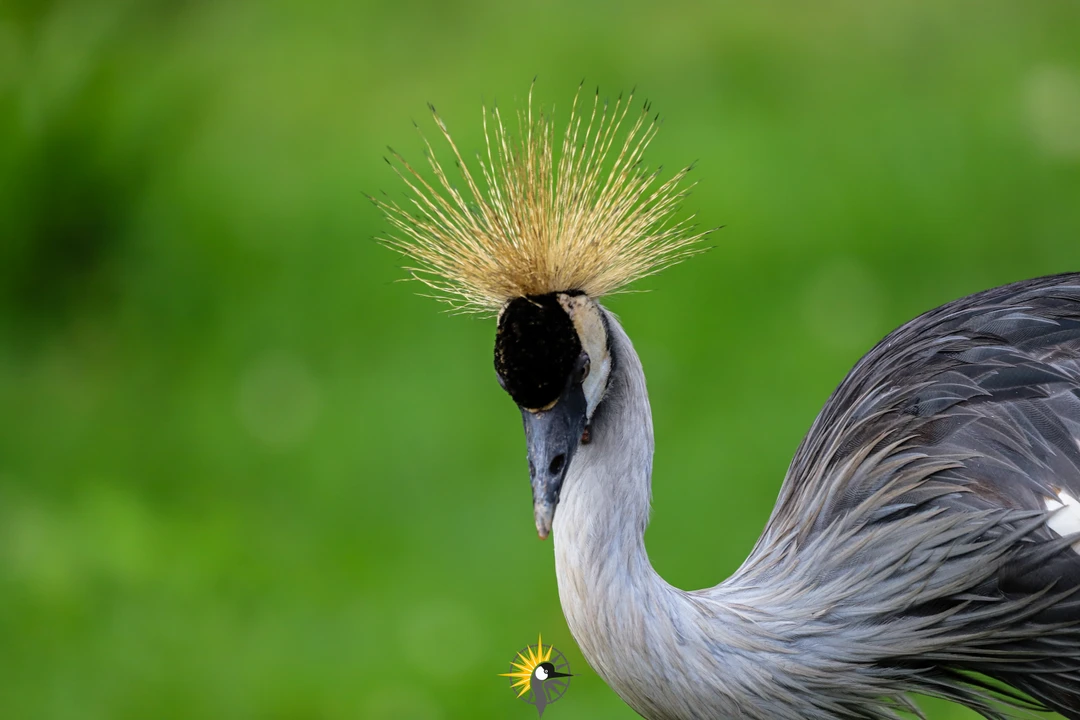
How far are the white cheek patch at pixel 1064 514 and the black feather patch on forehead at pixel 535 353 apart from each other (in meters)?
0.58

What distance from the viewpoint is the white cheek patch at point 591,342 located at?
1.29 m

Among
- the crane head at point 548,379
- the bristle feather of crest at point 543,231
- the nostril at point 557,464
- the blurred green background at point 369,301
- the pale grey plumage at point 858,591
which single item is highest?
the blurred green background at point 369,301

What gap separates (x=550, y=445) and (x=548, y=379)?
72 millimetres

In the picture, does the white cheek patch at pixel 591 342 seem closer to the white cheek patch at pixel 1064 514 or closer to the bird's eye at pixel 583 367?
the bird's eye at pixel 583 367

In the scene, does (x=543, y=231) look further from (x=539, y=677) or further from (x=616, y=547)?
(x=539, y=677)

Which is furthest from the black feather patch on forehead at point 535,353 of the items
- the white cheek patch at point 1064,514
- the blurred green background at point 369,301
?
the blurred green background at point 369,301

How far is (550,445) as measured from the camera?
1.25m

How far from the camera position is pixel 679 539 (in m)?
2.82

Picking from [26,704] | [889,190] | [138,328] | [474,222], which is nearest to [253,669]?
[26,704]

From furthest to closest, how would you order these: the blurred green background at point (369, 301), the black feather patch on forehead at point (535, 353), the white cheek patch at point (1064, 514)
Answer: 1. the blurred green background at point (369, 301)
2. the white cheek patch at point (1064, 514)
3. the black feather patch on forehead at point (535, 353)

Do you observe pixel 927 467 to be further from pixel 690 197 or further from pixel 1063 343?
pixel 690 197

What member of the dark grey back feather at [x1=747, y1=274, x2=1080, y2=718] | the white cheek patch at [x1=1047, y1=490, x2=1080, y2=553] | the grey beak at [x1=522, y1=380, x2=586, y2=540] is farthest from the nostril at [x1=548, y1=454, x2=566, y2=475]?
the white cheek patch at [x1=1047, y1=490, x2=1080, y2=553]

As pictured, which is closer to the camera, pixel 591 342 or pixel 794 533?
pixel 591 342

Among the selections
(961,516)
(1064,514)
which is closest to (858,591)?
(961,516)
